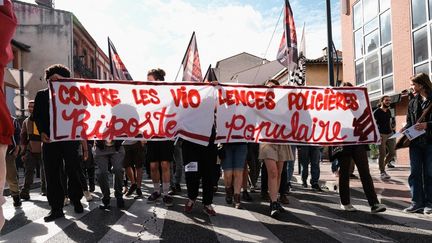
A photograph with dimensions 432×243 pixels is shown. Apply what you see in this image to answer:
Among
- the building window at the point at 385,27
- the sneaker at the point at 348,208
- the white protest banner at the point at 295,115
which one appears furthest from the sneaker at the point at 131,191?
the building window at the point at 385,27

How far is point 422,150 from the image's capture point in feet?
18.7

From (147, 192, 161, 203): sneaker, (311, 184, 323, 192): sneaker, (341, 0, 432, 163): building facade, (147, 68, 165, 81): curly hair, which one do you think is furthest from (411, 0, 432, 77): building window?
(147, 192, 161, 203): sneaker

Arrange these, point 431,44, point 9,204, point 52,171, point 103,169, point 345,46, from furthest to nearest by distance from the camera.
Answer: point 345,46
point 431,44
point 9,204
point 103,169
point 52,171

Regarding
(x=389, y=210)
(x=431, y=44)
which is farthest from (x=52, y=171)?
(x=431, y=44)

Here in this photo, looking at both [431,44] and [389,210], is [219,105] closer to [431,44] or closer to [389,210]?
[389,210]

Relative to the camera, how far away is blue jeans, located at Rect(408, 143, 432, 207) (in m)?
5.63

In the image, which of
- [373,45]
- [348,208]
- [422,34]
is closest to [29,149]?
[348,208]

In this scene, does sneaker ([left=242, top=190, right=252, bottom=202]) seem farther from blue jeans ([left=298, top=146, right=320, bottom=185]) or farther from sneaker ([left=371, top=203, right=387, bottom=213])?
sneaker ([left=371, top=203, right=387, bottom=213])

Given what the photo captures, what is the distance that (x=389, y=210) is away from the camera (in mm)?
5887

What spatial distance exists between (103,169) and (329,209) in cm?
341

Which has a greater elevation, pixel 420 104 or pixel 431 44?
pixel 431 44

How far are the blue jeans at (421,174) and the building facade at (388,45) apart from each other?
28.4ft

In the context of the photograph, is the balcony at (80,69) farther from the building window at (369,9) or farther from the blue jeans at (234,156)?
the blue jeans at (234,156)

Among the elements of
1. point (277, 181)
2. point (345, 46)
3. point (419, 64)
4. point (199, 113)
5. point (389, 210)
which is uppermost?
point (345, 46)
